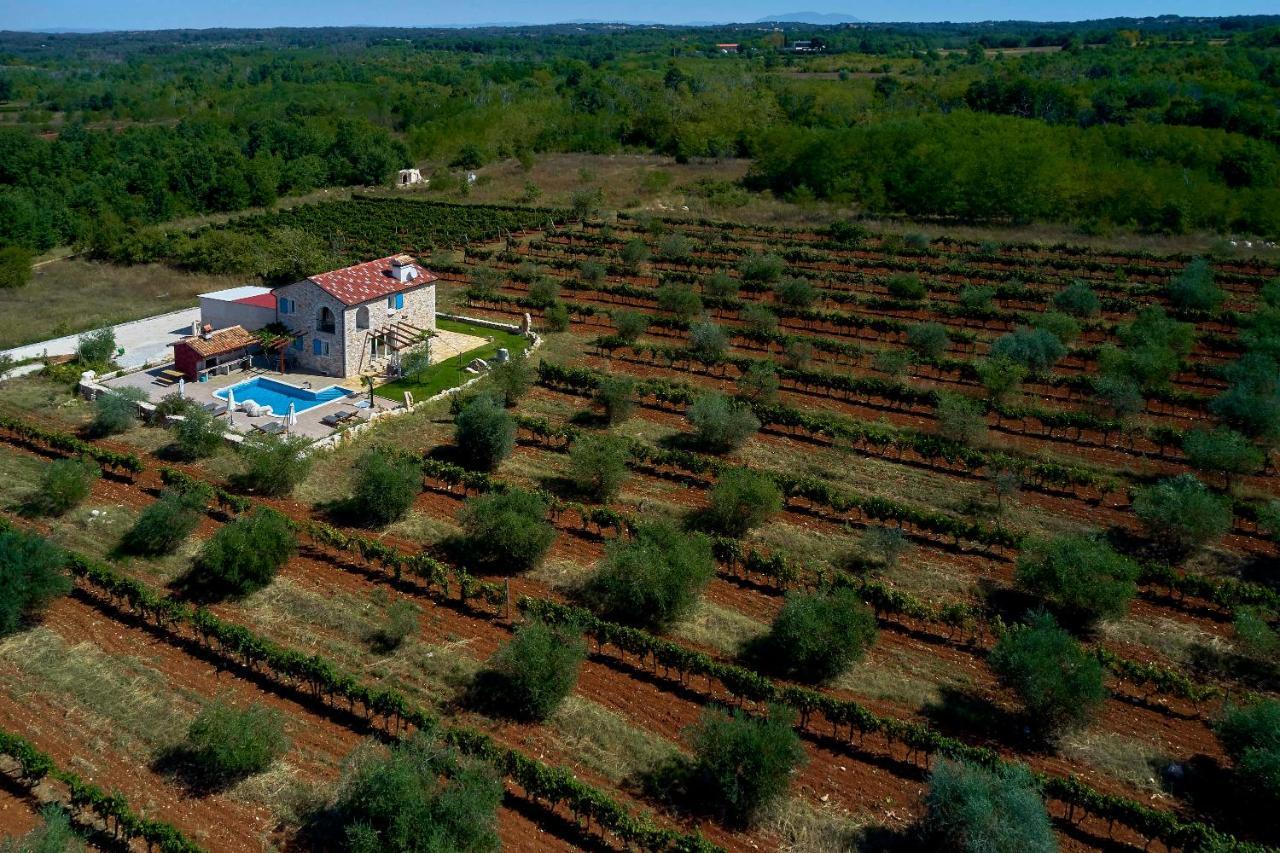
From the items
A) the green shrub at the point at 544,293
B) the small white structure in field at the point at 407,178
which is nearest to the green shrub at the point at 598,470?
the green shrub at the point at 544,293

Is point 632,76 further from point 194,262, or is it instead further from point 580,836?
point 580,836

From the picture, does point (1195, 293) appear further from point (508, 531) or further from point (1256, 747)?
point (508, 531)

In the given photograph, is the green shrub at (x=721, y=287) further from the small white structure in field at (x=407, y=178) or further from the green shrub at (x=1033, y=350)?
the small white structure in field at (x=407, y=178)

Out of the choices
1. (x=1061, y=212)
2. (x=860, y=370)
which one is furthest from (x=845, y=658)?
(x=1061, y=212)

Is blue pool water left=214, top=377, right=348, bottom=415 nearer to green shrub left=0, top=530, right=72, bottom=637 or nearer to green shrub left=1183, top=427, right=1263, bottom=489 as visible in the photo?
green shrub left=0, top=530, right=72, bottom=637

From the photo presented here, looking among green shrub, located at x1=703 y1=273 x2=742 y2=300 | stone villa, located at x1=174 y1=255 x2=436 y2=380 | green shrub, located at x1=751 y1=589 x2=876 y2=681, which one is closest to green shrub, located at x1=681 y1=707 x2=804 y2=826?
green shrub, located at x1=751 y1=589 x2=876 y2=681

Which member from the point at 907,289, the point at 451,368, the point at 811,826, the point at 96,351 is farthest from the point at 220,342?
the point at 907,289
